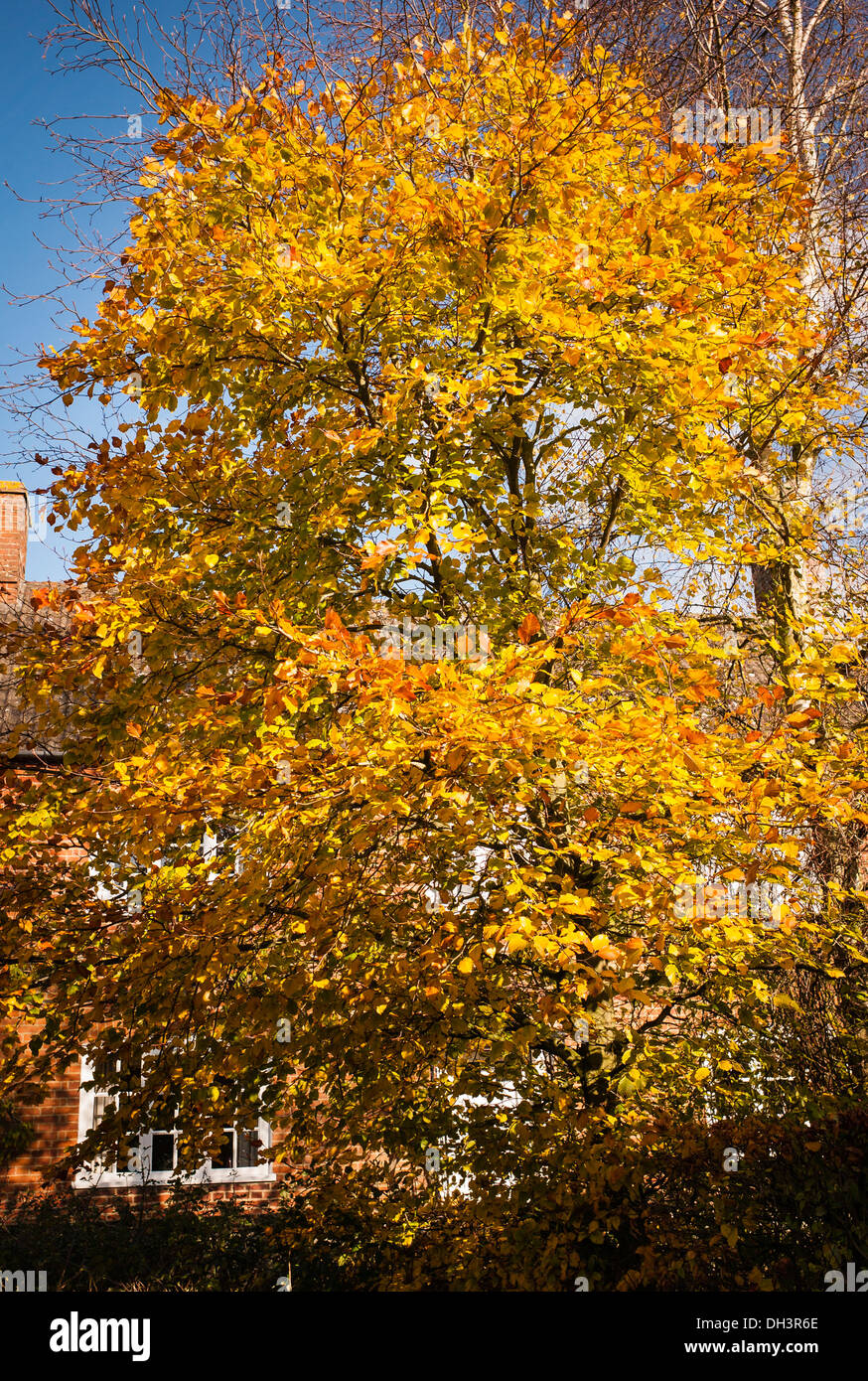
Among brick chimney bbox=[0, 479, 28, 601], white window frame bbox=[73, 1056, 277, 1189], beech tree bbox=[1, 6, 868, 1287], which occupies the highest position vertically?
brick chimney bbox=[0, 479, 28, 601]

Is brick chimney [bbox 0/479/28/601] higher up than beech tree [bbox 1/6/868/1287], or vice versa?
brick chimney [bbox 0/479/28/601]

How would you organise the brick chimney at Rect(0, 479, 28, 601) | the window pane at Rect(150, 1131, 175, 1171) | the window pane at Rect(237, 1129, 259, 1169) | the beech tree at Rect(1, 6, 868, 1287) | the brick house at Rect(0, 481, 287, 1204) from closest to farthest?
the beech tree at Rect(1, 6, 868, 1287) < the brick house at Rect(0, 481, 287, 1204) < the window pane at Rect(237, 1129, 259, 1169) < the window pane at Rect(150, 1131, 175, 1171) < the brick chimney at Rect(0, 479, 28, 601)

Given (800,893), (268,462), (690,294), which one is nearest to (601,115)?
(690,294)

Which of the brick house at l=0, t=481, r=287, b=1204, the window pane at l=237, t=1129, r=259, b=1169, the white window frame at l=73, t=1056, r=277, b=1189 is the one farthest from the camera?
the window pane at l=237, t=1129, r=259, b=1169

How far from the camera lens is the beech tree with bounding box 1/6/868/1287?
3291 millimetres

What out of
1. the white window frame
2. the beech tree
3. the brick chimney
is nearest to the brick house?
the white window frame

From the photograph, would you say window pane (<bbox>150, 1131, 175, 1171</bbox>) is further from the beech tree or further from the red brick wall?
the beech tree

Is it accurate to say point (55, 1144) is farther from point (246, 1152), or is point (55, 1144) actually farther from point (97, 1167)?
point (246, 1152)

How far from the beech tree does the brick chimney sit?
881 cm

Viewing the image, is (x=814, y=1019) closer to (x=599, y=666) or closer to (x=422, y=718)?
(x=599, y=666)

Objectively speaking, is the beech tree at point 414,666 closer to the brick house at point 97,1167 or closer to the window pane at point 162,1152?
the brick house at point 97,1167

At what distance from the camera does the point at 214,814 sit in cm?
328

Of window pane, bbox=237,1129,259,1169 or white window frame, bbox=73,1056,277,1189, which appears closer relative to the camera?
white window frame, bbox=73,1056,277,1189

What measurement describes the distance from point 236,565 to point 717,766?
225cm
